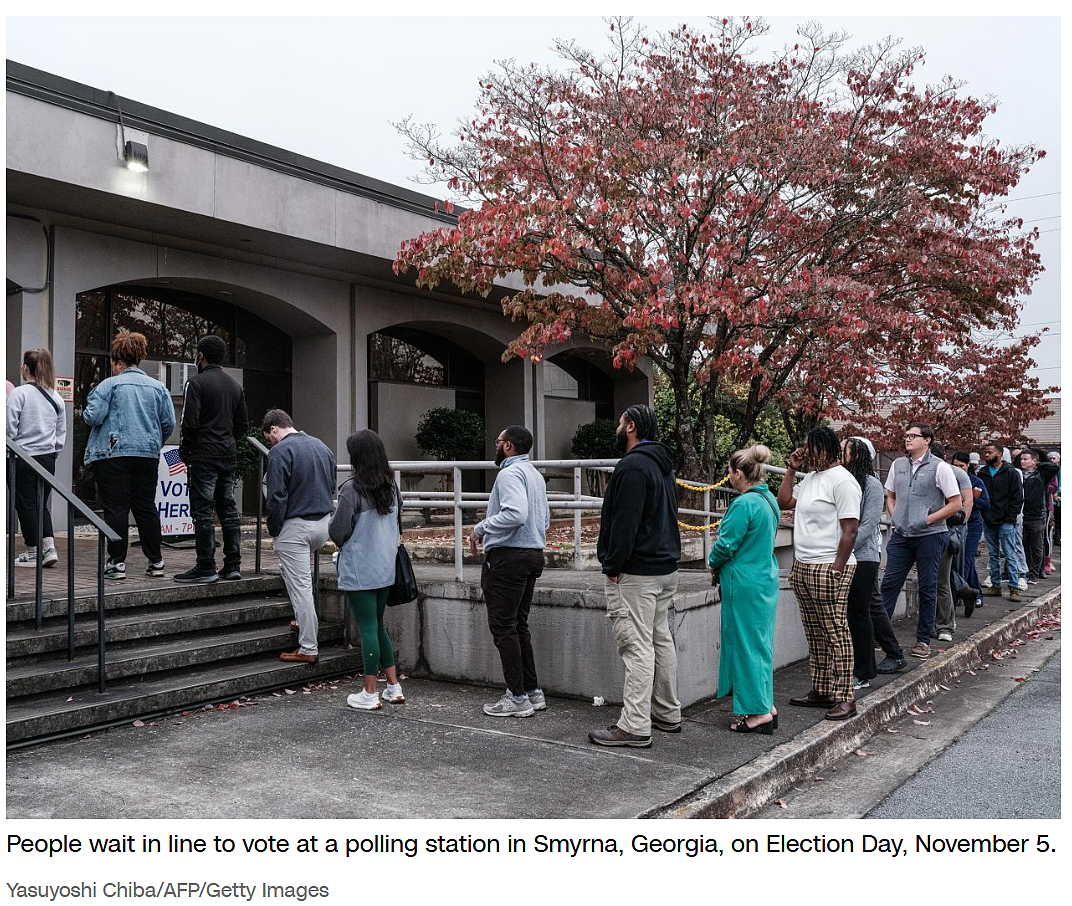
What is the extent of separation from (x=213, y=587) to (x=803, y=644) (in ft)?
16.3

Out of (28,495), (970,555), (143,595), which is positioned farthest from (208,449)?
(970,555)

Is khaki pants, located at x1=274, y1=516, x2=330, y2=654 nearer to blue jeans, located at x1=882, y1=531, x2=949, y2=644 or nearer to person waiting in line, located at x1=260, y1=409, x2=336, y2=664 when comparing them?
person waiting in line, located at x1=260, y1=409, x2=336, y2=664

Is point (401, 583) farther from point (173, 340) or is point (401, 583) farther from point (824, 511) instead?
point (173, 340)

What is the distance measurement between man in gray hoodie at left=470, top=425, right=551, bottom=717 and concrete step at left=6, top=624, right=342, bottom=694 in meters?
1.85

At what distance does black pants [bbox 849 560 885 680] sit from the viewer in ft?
22.4

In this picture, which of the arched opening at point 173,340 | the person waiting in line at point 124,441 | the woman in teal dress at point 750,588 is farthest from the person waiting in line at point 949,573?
the arched opening at point 173,340

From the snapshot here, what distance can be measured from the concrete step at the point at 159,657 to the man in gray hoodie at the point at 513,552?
1848 mm

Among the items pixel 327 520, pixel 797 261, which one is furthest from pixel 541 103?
pixel 327 520

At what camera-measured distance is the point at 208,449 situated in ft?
23.5

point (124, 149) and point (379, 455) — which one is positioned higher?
point (124, 149)

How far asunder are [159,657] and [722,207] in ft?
27.1

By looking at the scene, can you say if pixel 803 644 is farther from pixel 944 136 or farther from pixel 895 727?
pixel 944 136

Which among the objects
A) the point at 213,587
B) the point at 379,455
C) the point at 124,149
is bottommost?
the point at 213,587

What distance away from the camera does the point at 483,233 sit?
11.0 m
